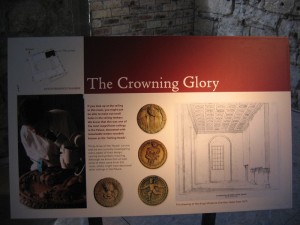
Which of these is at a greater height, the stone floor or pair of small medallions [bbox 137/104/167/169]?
pair of small medallions [bbox 137/104/167/169]

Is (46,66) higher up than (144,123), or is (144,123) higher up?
(46,66)

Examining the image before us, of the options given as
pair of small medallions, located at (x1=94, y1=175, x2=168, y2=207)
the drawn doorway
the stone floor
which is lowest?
the stone floor

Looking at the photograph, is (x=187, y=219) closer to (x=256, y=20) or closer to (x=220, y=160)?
(x=220, y=160)

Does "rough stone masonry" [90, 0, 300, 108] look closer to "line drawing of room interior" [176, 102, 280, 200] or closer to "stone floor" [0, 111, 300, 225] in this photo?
"stone floor" [0, 111, 300, 225]

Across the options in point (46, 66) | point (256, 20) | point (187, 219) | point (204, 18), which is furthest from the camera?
point (204, 18)

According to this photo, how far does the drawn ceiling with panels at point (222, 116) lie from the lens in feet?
5.59

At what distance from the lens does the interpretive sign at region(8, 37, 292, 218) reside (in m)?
1.67

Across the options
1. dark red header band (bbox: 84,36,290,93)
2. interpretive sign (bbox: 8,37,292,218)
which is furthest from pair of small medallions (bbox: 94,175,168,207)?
dark red header band (bbox: 84,36,290,93)

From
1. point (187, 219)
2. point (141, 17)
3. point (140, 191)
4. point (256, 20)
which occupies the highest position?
point (141, 17)

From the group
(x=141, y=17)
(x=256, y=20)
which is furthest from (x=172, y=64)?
(x=141, y=17)

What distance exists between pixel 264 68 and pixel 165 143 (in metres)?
0.55

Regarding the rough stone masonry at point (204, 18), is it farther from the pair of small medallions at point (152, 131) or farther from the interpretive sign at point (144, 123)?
the pair of small medallions at point (152, 131)

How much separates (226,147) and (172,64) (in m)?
0.44

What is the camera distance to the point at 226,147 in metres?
1.73
